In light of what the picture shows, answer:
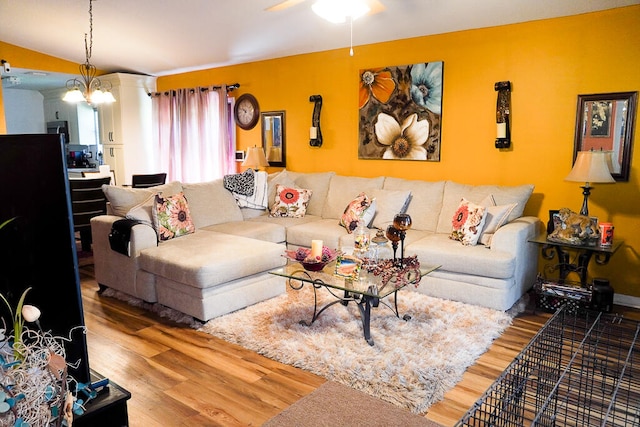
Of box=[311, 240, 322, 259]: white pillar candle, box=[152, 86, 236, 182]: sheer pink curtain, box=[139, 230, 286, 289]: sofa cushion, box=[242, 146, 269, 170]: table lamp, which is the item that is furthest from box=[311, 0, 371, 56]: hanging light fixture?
box=[152, 86, 236, 182]: sheer pink curtain

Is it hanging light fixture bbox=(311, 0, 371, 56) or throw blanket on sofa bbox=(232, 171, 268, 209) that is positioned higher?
hanging light fixture bbox=(311, 0, 371, 56)

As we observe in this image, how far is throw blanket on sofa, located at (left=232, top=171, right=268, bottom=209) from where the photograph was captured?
201 inches

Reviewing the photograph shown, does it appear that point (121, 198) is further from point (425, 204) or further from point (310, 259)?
point (425, 204)

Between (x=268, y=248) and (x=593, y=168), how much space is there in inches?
101

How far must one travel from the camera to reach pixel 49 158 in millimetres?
1049

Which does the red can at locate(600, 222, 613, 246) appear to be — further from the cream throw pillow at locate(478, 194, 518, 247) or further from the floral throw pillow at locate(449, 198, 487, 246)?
the floral throw pillow at locate(449, 198, 487, 246)

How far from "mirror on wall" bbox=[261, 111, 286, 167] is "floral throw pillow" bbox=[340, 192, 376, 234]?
177 centimetres

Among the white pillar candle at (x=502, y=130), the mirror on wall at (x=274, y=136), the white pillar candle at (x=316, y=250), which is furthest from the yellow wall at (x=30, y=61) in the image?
the white pillar candle at (x=502, y=130)

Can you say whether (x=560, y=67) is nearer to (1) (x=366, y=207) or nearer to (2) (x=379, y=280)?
(1) (x=366, y=207)

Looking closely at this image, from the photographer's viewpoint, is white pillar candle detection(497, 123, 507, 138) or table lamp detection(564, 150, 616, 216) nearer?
table lamp detection(564, 150, 616, 216)

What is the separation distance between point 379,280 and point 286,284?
1383mm

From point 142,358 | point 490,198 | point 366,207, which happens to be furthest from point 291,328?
point 490,198

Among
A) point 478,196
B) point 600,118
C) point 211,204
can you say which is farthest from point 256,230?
point 600,118

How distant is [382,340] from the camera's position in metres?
2.95
